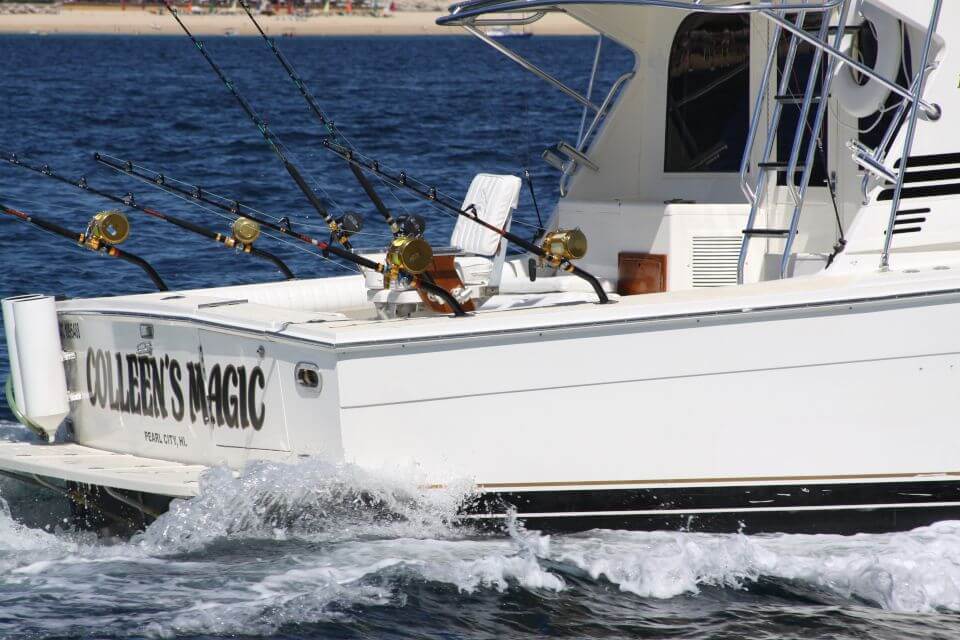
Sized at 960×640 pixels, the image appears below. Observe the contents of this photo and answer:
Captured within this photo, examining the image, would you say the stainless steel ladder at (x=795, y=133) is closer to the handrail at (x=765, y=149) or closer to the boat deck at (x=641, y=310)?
the handrail at (x=765, y=149)

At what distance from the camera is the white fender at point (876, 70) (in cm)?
653

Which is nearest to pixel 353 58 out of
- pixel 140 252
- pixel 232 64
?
pixel 232 64

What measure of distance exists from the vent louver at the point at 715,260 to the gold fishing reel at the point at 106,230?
2878 millimetres

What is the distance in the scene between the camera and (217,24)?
110 m

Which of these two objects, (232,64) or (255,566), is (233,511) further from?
(232,64)

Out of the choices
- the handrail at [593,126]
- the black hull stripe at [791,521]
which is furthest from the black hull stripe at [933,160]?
the handrail at [593,126]

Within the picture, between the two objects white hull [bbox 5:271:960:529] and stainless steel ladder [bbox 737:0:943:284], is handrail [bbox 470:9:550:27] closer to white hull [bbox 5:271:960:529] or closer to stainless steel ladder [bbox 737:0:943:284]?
stainless steel ladder [bbox 737:0:943:284]

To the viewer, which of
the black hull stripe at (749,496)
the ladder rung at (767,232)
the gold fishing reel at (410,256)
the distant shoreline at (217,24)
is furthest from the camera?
the distant shoreline at (217,24)

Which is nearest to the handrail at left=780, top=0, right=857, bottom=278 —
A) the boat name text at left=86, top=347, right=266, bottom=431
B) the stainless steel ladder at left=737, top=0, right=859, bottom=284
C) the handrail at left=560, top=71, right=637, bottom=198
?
the stainless steel ladder at left=737, top=0, right=859, bottom=284

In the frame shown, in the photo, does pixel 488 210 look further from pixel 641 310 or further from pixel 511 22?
pixel 641 310

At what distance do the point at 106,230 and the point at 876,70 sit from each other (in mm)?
3800

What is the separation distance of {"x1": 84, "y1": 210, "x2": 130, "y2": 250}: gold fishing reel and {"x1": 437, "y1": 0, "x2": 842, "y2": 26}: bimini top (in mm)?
1886

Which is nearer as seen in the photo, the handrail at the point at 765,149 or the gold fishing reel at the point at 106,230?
the handrail at the point at 765,149

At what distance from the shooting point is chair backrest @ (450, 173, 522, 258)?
7113mm
